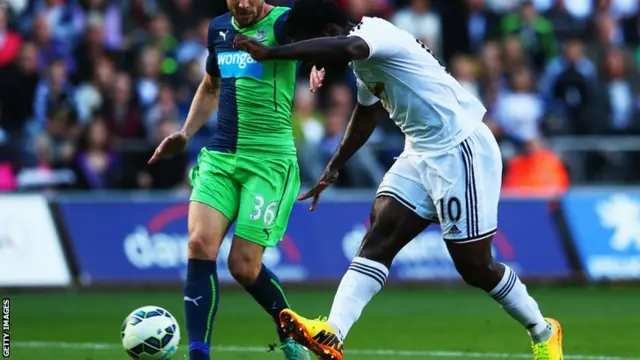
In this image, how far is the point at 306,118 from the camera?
59.5 feet

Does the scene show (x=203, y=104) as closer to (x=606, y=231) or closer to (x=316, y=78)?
(x=316, y=78)

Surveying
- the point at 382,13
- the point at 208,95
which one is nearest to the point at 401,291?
the point at 382,13

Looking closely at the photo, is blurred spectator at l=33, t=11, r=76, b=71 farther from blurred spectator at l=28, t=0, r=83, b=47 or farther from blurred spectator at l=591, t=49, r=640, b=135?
blurred spectator at l=591, t=49, r=640, b=135

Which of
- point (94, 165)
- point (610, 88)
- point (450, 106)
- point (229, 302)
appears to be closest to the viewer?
point (450, 106)

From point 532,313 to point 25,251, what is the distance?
8.98 meters

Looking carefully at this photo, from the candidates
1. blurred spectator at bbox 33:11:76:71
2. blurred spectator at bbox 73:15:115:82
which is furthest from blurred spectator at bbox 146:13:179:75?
blurred spectator at bbox 33:11:76:71

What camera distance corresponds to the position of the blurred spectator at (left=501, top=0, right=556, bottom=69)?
66.5 feet

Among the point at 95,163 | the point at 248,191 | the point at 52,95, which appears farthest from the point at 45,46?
the point at 248,191

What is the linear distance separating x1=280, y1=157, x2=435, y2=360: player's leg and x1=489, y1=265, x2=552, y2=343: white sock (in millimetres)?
623

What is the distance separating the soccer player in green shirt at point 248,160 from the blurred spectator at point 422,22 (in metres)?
11.3

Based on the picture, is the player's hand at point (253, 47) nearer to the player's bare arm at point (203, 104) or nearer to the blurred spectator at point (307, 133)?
the player's bare arm at point (203, 104)

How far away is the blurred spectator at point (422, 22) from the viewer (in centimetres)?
2009

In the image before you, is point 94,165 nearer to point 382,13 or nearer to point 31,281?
point 31,281

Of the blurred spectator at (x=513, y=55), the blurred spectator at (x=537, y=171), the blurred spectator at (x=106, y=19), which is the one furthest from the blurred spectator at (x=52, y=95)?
the blurred spectator at (x=513, y=55)
